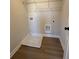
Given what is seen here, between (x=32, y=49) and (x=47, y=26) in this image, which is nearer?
(x=32, y=49)

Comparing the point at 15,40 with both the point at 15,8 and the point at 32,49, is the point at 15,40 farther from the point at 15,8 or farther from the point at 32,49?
the point at 15,8

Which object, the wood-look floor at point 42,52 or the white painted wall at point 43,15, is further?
the white painted wall at point 43,15

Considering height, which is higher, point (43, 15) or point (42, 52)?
point (43, 15)

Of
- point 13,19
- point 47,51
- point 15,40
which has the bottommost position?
point 47,51

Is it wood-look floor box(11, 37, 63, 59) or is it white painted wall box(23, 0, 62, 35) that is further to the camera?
white painted wall box(23, 0, 62, 35)

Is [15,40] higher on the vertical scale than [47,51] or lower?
higher

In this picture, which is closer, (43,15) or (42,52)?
(42,52)

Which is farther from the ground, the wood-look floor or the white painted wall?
the white painted wall

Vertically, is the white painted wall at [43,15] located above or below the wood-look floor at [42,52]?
above
